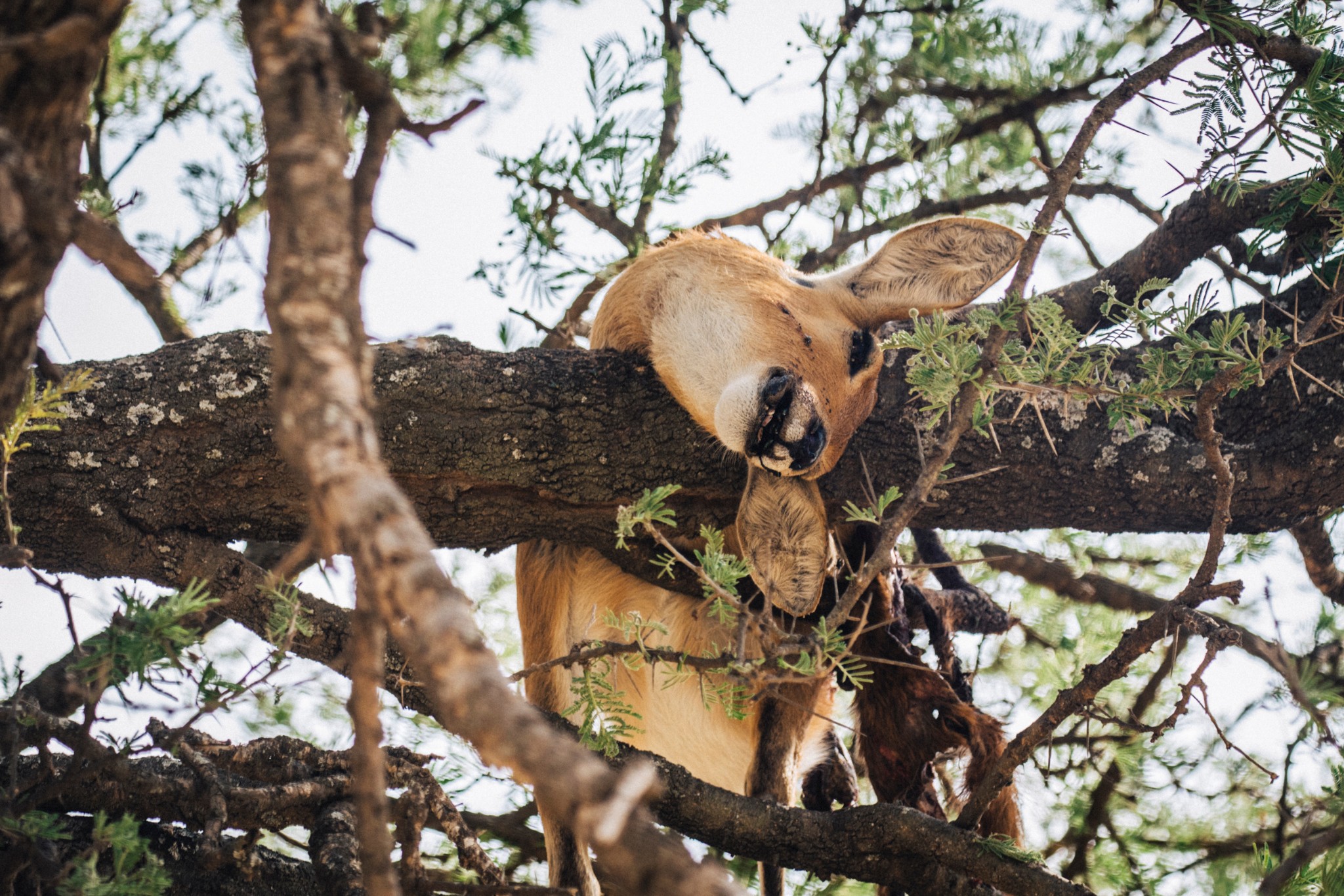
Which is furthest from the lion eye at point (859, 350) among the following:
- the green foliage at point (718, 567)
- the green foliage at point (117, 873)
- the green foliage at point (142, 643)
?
the green foliage at point (117, 873)

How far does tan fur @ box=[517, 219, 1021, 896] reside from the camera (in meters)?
2.66

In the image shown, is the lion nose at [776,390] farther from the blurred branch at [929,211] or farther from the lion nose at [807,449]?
the blurred branch at [929,211]

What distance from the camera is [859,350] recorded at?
308 cm

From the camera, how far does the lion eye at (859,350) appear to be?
304 centimetres

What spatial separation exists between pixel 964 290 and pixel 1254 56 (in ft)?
3.07

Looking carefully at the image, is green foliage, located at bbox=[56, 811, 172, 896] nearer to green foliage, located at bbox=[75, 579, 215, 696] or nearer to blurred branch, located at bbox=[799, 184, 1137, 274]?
green foliage, located at bbox=[75, 579, 215, 696]

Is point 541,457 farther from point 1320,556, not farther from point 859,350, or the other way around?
point 1320,556

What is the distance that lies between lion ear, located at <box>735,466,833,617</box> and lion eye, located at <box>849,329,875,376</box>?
48 cm

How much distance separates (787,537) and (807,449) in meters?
0.24

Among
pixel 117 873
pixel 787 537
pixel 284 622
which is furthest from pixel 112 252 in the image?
pixel 787 537

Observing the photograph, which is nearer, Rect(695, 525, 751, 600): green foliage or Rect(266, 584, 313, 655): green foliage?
Rect(266, 584, 313, 655): green foliage

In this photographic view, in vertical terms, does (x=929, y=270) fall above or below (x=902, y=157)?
below

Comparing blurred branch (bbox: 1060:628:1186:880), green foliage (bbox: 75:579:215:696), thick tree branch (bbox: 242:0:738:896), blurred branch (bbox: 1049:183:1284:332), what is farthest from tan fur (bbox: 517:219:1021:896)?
thick tree branch (bbox: 242:0:738:896)

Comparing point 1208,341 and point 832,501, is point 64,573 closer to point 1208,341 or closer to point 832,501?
point 832,501
